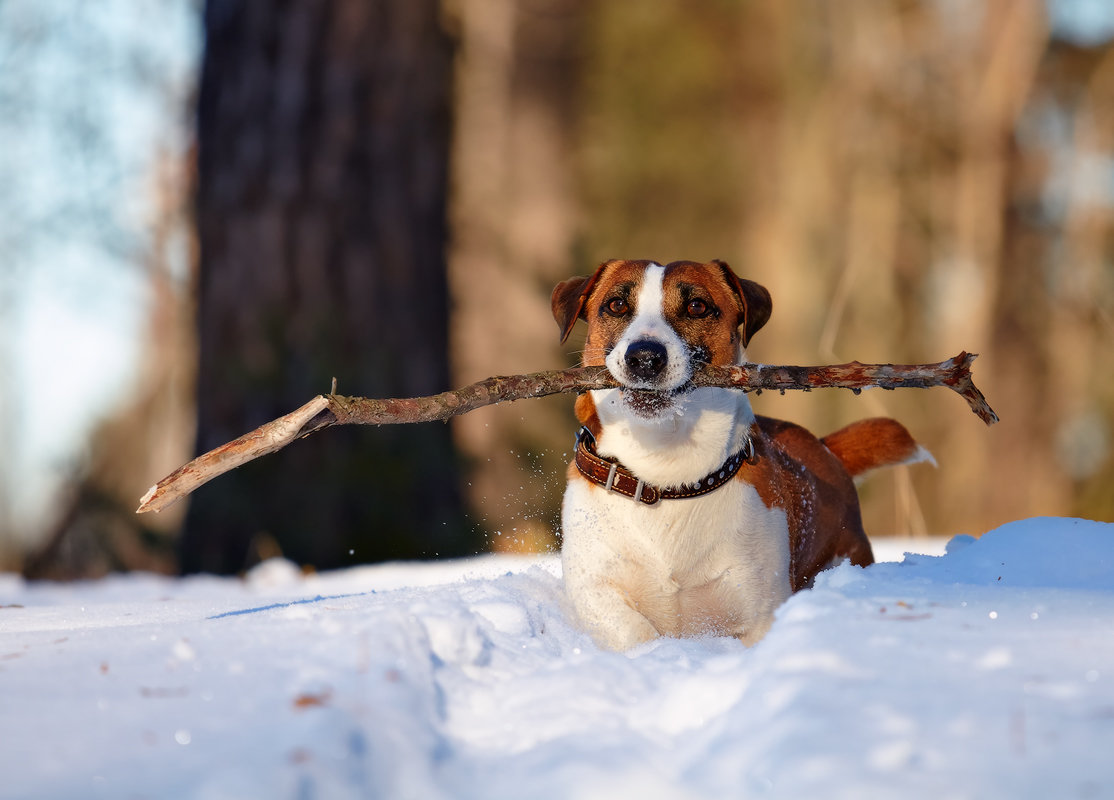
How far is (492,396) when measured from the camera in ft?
10.6

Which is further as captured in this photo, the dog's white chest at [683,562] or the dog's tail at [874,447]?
the dog's tail at [874,447]

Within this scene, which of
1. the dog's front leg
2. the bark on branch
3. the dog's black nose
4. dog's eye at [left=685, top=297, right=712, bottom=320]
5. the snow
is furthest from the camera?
dog's eye at [left=685, top=297, right=712, bottom=320]

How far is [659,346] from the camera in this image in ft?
10.8

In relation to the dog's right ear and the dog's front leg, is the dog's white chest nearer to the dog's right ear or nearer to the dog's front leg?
the dog's front leg

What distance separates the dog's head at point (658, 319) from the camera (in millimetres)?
3316

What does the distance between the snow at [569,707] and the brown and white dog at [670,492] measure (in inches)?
24.1

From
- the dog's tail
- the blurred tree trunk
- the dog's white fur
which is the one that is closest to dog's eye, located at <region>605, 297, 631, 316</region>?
the dog's white fur

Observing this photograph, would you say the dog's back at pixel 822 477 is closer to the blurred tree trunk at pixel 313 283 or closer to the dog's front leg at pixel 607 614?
the dog's front leg at pixel 607 614

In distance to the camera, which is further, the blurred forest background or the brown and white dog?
the blurred forest background

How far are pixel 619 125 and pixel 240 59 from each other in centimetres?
297

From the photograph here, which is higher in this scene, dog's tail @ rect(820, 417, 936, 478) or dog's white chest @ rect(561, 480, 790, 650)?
dog's tail @ rect(820, 417, 936, 478)

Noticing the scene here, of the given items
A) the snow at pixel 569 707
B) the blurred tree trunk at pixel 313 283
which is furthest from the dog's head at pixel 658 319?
the blurred tree trunk at pixel 313 283

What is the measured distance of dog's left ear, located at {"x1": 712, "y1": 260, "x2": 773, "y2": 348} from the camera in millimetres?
3938

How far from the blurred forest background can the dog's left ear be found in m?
3.07
